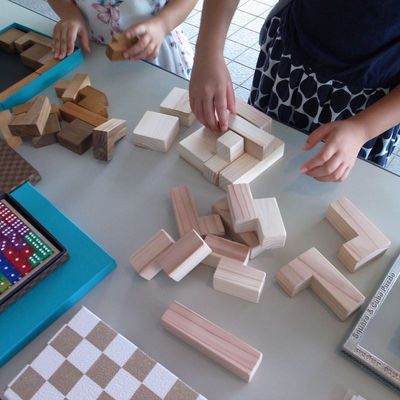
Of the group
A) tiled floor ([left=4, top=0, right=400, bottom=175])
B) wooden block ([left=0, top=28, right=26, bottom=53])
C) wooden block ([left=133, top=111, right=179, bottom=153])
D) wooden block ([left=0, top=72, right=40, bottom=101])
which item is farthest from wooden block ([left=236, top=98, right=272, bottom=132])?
tiled floor ([left=4, top=0, right=400, bottom=175])

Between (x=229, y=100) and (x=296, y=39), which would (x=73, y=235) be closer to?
(x=229, y=100)

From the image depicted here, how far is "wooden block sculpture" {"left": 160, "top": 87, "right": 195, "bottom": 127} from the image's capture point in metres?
0.72

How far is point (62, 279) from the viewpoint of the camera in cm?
54

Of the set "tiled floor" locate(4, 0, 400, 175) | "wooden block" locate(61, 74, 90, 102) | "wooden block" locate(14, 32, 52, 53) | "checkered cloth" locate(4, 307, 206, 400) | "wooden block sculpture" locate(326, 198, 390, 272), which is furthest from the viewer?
"tiled floor" locate(4, 0, 400, 175)

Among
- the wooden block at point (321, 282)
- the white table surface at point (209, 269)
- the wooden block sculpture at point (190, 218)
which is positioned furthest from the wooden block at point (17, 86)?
the wooden block at point (321, 282)

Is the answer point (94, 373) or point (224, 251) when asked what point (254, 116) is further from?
point (94, 373)

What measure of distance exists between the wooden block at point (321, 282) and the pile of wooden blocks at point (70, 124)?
Answer: 38 cm

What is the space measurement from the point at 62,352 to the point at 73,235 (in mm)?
175

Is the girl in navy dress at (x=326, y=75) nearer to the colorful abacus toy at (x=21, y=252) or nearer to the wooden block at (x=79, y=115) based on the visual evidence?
the wooden block at (x=79, y=115)

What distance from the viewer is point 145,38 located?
0.84 m

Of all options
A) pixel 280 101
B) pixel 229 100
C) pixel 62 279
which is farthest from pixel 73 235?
pixel 280 101

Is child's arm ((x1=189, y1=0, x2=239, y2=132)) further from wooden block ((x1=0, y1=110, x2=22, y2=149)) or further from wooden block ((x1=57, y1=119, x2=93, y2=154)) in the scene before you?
wooden block ((x1=0, y1=110, x2=22, y2=149))

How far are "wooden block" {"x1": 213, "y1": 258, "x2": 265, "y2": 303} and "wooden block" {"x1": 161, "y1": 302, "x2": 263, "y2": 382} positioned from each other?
55mm

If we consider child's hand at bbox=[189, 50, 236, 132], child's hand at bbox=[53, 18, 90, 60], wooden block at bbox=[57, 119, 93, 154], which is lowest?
wooden block at bbox=[57, 119, 93, 154]
